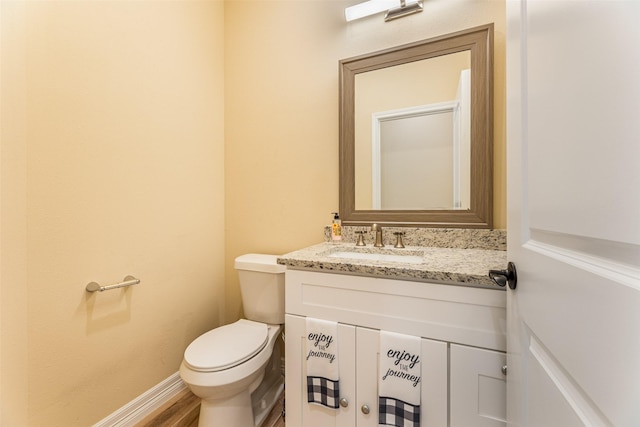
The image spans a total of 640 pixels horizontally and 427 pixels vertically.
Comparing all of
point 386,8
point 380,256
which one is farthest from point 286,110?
point 380,256

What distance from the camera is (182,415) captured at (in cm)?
136

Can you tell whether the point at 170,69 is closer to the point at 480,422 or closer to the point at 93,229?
the point at 93,229

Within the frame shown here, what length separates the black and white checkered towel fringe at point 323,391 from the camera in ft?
3.24

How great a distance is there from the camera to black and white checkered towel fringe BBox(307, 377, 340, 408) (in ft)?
3.24

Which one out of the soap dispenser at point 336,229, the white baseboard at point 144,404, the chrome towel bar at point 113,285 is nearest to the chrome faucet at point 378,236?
the soap dispenser at point 336,229

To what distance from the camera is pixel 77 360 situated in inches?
42.8

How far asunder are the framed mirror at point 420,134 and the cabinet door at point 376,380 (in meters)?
0.65

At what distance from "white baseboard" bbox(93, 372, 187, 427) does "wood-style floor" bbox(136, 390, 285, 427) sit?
0.10ft

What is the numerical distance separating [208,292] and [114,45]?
1.42 meters

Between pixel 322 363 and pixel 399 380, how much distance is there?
289 mm

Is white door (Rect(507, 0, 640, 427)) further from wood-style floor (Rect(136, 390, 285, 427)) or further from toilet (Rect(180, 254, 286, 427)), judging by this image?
wood-style floor (Rect(136, 390, 285, 427))

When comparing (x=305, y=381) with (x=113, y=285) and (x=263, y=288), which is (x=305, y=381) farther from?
(x=113, y=285)

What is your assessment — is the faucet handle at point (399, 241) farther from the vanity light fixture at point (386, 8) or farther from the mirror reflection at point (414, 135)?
the vanity light fixture at point (386, 8)

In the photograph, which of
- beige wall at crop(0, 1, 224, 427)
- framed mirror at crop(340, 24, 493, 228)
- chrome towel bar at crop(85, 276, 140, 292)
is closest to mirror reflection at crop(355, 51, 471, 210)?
framed mirror at crop(340, 24, 493, 228)
